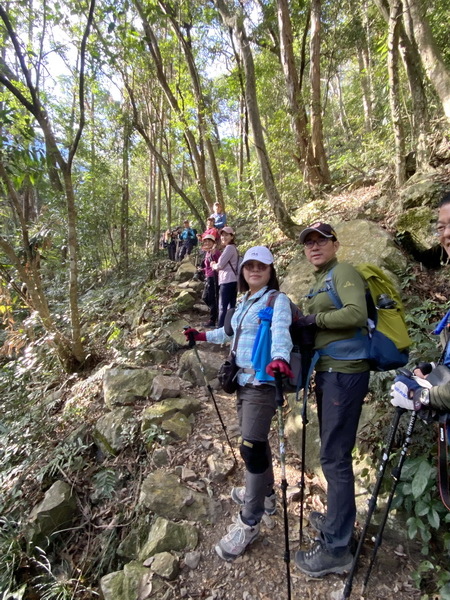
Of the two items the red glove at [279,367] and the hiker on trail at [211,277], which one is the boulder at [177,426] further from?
the hiker on trail at [211,277]

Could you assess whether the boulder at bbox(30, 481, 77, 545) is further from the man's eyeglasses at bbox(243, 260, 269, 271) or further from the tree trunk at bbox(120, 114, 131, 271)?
the tree trunk at bbox(120, 114, 131, 271)

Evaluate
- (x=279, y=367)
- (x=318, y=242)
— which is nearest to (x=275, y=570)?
(x=279, y=367)

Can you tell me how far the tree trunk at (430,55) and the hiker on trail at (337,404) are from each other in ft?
22.0

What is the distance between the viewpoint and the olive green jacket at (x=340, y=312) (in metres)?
2.22

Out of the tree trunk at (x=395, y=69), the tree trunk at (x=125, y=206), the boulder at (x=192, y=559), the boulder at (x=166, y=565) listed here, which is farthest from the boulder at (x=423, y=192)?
the tree trunk at (x=125, y=206)

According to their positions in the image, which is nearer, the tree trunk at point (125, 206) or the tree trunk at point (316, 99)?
the tree trunk at point (316, 99)

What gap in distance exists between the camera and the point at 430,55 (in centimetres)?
675

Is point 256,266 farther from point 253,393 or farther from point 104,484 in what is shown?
point 104,484

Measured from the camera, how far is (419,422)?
2797 mm

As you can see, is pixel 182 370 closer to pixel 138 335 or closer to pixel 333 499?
pixel 138 335

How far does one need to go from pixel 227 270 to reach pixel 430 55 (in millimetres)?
6440

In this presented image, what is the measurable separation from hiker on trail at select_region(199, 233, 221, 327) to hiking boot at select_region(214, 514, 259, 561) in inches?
191

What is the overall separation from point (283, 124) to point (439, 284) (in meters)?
7.67

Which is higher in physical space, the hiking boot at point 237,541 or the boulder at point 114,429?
the boulder at point 114,429
